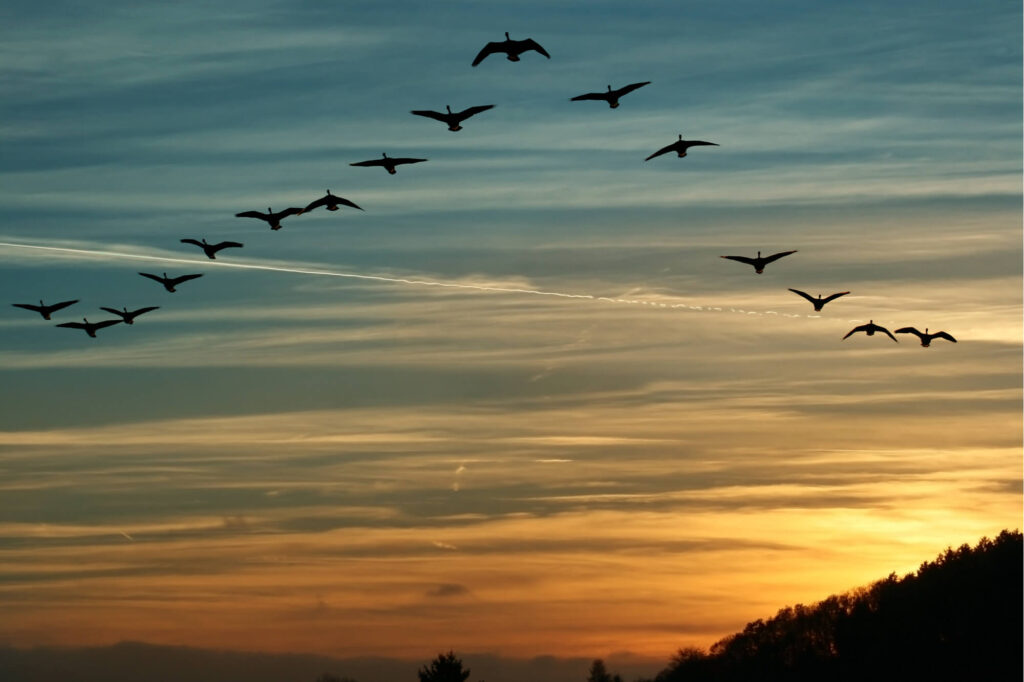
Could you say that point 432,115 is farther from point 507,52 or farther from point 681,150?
point 681,150

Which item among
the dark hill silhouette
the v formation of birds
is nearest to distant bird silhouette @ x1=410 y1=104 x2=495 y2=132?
the v formation of birds

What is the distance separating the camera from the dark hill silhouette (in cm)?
16600

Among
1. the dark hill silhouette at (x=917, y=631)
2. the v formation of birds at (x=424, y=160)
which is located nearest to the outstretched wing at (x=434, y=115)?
the v formation of birds at (x=424, y=160)

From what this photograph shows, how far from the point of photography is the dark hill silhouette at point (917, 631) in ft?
545

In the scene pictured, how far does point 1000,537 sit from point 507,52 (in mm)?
125562

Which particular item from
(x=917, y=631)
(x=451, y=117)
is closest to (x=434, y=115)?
(x=451, y=117)

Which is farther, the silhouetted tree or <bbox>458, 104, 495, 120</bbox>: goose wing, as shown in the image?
the silhouetted tree

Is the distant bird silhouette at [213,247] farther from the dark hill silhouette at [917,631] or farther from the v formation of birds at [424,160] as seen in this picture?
the dark hill silhouette at [917,631]

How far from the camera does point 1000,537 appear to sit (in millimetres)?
189750

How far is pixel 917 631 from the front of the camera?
17538cm

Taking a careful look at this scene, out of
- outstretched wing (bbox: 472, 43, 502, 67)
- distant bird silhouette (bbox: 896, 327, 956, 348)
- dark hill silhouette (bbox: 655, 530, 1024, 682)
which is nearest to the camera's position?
outstretched wing (bbox: 472, 43, 502, 67)

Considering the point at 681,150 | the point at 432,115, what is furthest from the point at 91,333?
the point at 681,150

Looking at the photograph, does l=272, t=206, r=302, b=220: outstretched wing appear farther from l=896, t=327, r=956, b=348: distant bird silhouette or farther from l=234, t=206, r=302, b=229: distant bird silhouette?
l=896, t=327, r=956, b=348: distant bird silhouette

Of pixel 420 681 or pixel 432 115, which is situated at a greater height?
pixel 432 115
